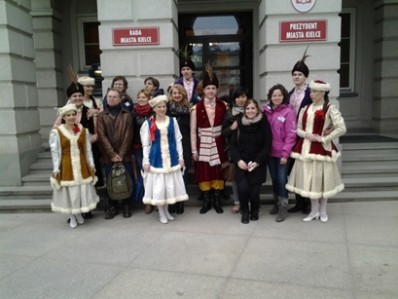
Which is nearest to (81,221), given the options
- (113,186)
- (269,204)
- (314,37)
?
(113,186)

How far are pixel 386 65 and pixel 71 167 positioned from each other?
27.3 feet

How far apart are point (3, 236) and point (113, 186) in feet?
5.44

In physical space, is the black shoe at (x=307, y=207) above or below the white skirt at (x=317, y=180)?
below

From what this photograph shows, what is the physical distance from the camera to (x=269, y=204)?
6328 millimetres

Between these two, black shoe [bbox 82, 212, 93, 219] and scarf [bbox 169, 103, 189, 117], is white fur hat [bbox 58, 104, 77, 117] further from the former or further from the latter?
black shoe [bbox 82, 212, 93, 219]

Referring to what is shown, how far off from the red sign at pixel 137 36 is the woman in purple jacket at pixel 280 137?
2.74 meters

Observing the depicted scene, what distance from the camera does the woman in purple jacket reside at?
211 inches

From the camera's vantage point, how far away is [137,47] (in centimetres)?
705

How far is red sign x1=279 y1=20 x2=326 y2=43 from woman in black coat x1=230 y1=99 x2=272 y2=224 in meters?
2.25

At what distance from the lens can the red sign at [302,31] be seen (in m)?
6.78

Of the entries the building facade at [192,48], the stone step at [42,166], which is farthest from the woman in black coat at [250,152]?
the stone step at [42,166]

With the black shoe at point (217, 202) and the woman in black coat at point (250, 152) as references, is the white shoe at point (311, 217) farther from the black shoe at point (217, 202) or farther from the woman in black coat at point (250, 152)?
the black shoe at point (217, 202)

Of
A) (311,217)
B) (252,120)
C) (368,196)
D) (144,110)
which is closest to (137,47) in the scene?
(144,110)

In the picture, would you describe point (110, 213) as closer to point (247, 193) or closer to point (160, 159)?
point (160, 159)
